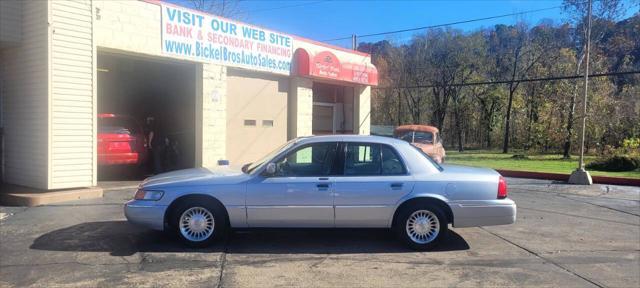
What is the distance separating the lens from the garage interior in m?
19.0

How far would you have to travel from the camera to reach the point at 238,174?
667 centimetres

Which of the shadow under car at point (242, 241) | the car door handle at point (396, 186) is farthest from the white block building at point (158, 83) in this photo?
the car door handle at point (396, 186)

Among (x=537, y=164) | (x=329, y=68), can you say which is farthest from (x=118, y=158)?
(x=537, y=164)

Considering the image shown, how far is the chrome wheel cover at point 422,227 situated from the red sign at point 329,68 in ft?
33.2

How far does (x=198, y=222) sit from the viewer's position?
6.45 meters

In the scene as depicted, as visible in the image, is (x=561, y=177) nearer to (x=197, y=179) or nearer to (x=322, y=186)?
(x=322, y=186)

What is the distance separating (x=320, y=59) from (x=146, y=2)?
20.5ft

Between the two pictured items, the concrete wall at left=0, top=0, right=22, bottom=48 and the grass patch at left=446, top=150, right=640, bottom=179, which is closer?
the concrete wall at left=0, top=0, right=22, bottom=48

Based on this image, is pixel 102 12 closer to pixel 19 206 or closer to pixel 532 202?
pixel 19 206

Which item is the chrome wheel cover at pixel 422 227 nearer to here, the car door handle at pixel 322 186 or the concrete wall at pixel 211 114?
the car door handle at pixel 322 186

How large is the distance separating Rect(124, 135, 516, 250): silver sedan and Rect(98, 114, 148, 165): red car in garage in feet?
19.7

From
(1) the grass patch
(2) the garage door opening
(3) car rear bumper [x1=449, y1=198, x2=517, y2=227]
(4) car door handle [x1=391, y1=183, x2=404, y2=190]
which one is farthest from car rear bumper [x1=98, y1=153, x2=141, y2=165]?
(1) the grass patch

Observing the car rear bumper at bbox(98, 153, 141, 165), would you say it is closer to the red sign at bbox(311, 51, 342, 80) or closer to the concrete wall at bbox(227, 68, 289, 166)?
the concrete wall at bbox(227, 68, 289, 166)

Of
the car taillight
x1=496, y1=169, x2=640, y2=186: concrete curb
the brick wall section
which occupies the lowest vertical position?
x1=496, y1=169, x2=640, y2=186: concrete curb
